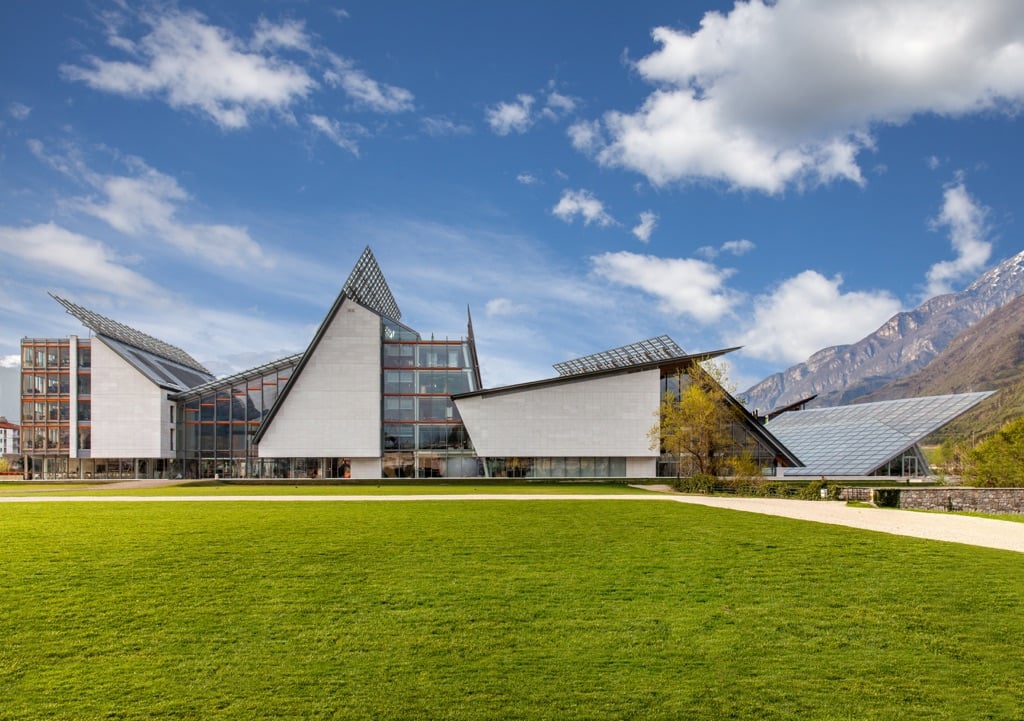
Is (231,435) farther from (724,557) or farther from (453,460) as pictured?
(724,557)

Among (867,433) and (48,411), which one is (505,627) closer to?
(867,433)

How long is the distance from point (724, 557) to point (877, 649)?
5.92 m

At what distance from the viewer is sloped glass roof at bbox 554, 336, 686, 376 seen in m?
70.5

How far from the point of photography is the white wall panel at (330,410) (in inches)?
2758

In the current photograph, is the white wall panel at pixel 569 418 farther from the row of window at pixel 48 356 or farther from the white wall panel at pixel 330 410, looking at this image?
the row of window at pixel 48 356

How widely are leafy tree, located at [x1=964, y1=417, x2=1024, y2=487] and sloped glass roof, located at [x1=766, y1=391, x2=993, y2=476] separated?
21210 millimetres

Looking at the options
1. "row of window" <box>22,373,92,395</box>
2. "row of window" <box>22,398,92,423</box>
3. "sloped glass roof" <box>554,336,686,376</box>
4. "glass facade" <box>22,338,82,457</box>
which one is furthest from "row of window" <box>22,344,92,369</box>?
"sloped glass roof" <box>554,336,686,376</box>

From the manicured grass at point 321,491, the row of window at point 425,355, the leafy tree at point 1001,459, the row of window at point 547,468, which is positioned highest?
the row of window at point 425,355

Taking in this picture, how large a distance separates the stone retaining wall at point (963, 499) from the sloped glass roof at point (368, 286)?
53959 millimetres

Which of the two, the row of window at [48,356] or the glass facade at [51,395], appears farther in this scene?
the row of window at [48,356]

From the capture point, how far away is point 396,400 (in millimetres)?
71500

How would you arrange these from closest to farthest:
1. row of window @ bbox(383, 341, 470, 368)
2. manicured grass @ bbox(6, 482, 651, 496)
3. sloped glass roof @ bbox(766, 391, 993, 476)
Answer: manicured grass @ bbox(6, 482, 651, 496) < sloped glass roof @ bbox(766, 391, 993, 476) < row of window @ bbox(383, 341, 470, 368)

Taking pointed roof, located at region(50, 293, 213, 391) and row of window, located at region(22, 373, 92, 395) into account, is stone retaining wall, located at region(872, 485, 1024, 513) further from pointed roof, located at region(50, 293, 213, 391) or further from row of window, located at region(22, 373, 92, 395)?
row of window, located at region(22, 373, 92, 395)

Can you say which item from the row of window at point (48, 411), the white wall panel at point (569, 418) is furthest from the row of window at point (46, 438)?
the white wall panel at point (569, 418)
